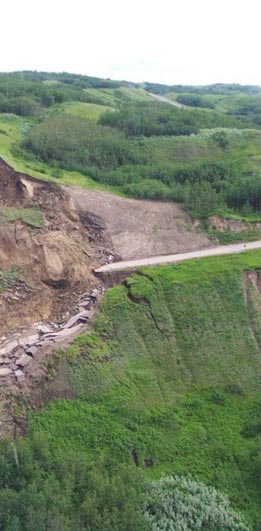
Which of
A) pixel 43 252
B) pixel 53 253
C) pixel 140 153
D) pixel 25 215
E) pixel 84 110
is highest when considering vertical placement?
pixel 84 110

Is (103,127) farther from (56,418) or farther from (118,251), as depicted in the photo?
(56,418)

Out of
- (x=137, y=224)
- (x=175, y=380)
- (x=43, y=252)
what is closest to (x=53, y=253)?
(x=43, y=252)

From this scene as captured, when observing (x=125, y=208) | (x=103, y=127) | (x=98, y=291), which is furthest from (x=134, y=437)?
(x=103, y=127)

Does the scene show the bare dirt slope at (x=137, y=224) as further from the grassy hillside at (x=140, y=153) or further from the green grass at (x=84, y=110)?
the green grass at (x=84, y=110)

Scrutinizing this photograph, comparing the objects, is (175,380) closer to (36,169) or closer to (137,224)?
(137,224)

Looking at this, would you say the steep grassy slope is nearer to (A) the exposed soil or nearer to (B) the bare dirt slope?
(A) the exposed soil
